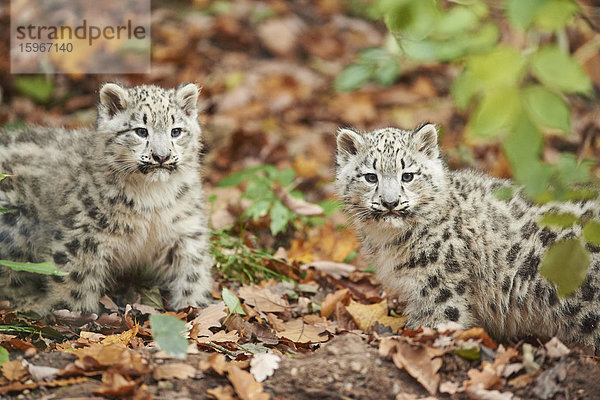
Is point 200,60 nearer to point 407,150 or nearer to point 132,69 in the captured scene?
point 132,69

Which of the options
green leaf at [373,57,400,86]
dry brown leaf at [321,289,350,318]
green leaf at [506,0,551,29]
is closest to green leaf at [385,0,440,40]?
green leaf at [506,0,551,29]

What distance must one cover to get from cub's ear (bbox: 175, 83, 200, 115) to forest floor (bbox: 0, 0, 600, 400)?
1405 mm

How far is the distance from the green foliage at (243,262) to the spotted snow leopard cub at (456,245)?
159 cm

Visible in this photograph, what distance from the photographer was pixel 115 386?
4.39 meters

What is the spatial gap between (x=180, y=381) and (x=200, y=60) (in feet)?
31.2

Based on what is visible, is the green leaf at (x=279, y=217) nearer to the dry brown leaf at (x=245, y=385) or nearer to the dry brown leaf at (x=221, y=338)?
the dry brown leaf at (x=221, y=338)

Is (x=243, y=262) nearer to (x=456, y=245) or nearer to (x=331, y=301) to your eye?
(x=331, y=301)

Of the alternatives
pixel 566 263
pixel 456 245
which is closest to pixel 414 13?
pixel 566 263

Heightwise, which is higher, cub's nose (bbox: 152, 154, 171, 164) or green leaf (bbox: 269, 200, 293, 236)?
cub's nose (bbox: 152, 154, 171, 164)

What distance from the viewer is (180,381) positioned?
4.63 metres

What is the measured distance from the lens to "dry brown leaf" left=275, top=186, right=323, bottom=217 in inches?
314

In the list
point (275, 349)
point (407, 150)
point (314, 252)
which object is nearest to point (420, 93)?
point (314, 252)

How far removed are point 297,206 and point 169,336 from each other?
3.66 metres

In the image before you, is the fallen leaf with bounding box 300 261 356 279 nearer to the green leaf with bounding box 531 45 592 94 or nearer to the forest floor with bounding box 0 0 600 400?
the forest floor with bounding box 0 0 600 400
